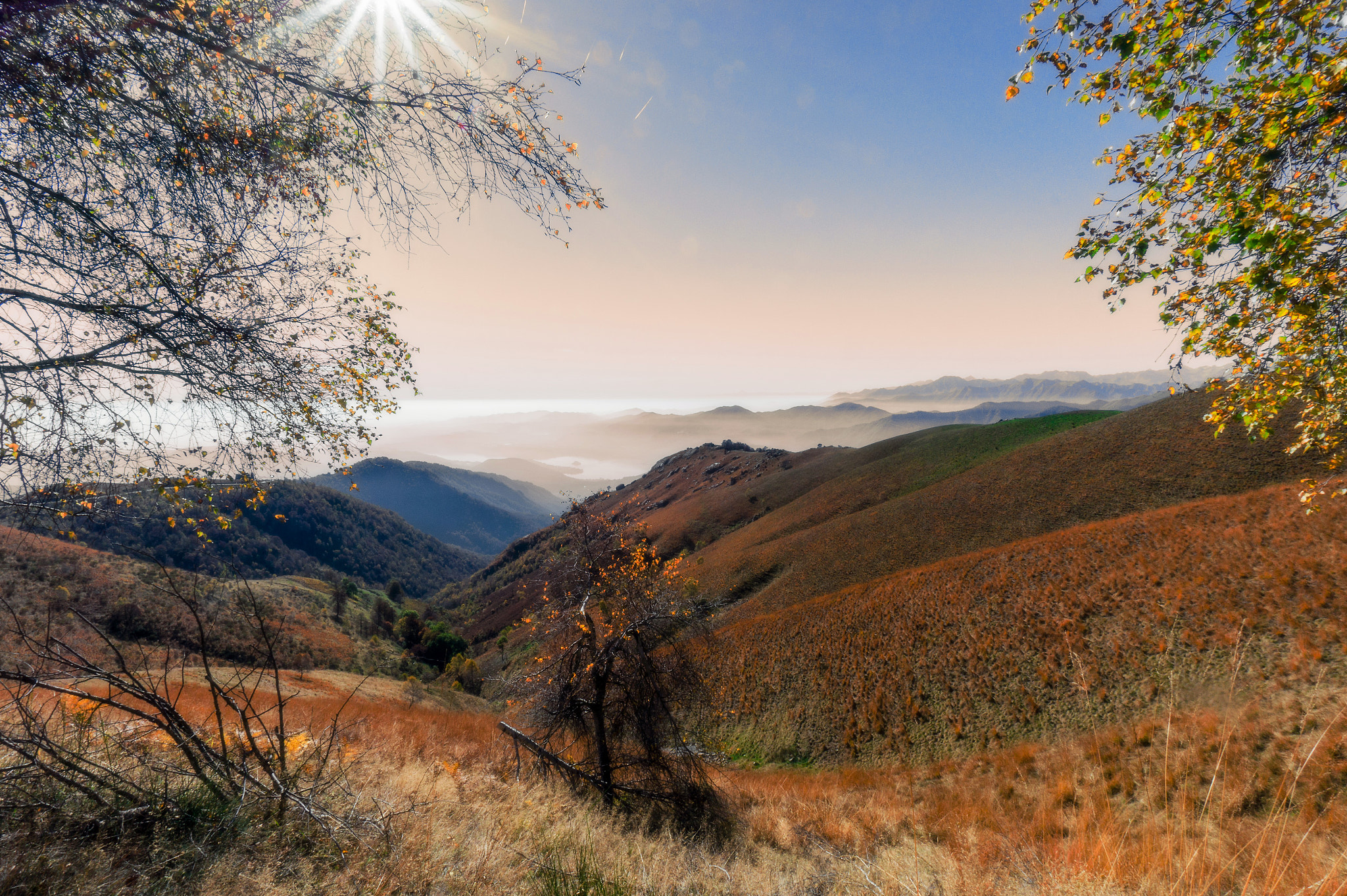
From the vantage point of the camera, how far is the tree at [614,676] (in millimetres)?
8148

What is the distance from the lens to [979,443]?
49.9m

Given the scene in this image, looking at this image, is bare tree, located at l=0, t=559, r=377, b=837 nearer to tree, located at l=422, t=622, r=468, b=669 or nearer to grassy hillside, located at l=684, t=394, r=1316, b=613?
grassy hillside, located at l=684, t=394, r=1316, b=613

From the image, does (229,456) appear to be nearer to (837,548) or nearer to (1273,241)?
(1273,241)

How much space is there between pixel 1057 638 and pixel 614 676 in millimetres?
16269

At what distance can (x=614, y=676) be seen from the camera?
8.59 m

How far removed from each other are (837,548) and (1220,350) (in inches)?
1285

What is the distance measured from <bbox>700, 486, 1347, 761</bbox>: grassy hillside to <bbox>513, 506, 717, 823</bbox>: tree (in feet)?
4.93

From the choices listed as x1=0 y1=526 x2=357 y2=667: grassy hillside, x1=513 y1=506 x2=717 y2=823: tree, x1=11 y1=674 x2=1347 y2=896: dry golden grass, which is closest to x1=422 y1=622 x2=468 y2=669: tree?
x1=0 y1=526 x2=357 y2=667: grassy hillside

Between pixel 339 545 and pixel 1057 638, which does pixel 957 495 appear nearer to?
pixel 1057 638

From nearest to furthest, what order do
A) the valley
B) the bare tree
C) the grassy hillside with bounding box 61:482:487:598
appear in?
1. the bare tree
2. the valley
3. the grassy hillside with bounding box 61:482:487:598

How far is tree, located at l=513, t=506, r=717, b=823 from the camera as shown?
321 inches

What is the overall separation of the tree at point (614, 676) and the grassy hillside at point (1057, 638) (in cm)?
150

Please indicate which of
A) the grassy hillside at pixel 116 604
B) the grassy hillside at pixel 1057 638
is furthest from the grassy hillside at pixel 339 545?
the grassy hillside at pixel 1057 638

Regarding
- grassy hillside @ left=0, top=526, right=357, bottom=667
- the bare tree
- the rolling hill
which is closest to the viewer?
the bare tree
